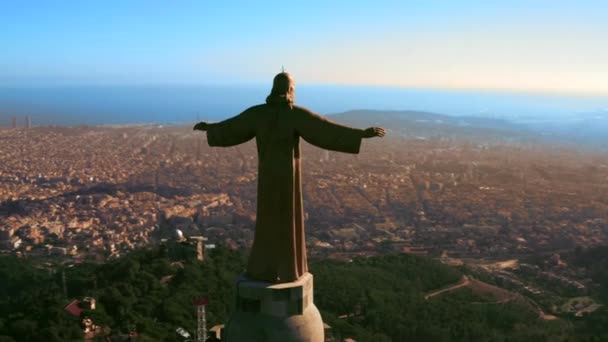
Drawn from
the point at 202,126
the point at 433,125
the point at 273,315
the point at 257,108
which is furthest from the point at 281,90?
the point at 433,125

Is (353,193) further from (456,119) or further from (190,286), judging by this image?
(456,119)

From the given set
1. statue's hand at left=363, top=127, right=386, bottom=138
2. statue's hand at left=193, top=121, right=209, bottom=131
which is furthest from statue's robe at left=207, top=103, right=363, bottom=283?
statue's hand at left=363, top=127, right=386, bottom=138

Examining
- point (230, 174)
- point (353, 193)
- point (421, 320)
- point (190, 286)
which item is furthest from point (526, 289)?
point (230, 174)

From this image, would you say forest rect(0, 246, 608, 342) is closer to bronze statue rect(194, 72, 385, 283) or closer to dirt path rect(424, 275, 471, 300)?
dirt path rect(424, 275, 471, 300)

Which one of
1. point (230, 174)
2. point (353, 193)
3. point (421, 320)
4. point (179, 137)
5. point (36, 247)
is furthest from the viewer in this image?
point (179, 137)

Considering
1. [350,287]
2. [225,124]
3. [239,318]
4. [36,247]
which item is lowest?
[36,247]

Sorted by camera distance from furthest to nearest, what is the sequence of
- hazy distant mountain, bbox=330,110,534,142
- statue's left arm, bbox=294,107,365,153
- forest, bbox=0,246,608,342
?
1. hazy distant mountain, bbox=330,110,534,142
2. forest, bbox=0,246,608,342
3. statue's left arm, bbox=294,107,365,153
